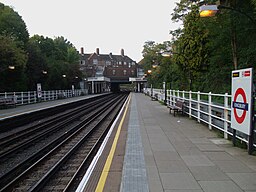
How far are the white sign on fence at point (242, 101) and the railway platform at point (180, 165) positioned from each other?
75 centimetres

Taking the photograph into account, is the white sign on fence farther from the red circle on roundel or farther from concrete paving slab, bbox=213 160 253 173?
concrete paving slab, bbox=213 160 253 173

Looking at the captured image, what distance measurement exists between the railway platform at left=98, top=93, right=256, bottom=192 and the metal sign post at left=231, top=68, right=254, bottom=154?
2.23ft

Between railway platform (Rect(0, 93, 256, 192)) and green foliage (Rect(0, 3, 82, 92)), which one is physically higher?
green foliage (Rect(0, 3, 82, 92))

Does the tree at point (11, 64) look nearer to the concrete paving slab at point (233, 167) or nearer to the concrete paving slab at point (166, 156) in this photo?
the concrete paving slab at point (166, 156)

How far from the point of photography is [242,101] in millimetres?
6340

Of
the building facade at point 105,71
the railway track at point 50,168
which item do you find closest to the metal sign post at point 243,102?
the railway track at point 50,168

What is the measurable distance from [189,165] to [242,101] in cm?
222

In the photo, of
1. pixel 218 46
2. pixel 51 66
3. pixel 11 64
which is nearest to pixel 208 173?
pixel 218 46

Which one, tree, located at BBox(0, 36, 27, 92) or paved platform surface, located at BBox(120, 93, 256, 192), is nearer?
paved platform surface, located at BBox(120, 93, 256, 192)

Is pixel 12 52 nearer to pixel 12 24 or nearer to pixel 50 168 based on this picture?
pixel 12 24

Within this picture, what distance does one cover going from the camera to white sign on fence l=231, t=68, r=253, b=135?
6.01 m

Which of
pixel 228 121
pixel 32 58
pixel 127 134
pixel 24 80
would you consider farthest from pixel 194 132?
pixel 32 58

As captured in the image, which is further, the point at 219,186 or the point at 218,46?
the point at 218,46

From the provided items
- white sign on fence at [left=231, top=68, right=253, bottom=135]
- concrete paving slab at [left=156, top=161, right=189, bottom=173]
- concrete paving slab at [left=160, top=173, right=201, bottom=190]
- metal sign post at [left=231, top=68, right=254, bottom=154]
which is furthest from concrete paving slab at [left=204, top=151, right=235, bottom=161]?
concrete paving slab at [left=160, top=173, right=201, bottom=190]
